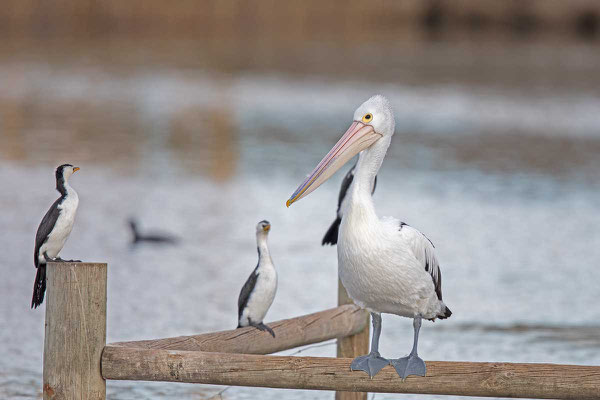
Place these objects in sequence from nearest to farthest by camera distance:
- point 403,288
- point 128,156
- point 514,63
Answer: point 403,288 → point 128,156 → point 514,63

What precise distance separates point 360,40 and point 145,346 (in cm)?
4538

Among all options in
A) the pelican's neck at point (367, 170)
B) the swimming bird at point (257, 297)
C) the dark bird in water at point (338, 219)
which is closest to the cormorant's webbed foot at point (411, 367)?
the pelican's neck at point (367, 170)

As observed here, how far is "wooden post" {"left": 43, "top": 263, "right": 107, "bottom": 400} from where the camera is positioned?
11.4 ft

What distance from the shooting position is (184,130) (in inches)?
704

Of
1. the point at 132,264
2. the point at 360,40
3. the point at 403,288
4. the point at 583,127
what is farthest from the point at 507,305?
the point at 360,40

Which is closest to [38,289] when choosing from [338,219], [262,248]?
[262,248]

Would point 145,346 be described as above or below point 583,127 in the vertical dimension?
below

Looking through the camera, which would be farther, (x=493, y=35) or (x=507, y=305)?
(x=493, y=35)

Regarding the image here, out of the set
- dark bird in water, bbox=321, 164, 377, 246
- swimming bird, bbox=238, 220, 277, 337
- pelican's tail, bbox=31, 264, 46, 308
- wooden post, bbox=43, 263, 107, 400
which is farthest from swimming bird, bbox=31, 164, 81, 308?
dark bird in water, bbox=321, 164, 377, 246

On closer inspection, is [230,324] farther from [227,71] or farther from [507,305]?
[227,71]

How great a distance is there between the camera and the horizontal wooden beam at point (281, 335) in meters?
3.95

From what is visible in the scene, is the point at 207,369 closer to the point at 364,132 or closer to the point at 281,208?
the point at 364,132

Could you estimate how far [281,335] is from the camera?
4539 millimetres

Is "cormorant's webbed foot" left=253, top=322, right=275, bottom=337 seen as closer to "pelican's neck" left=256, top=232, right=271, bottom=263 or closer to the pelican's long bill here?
"pelican's neck" left=256, top=232, right=271, bottom=263
